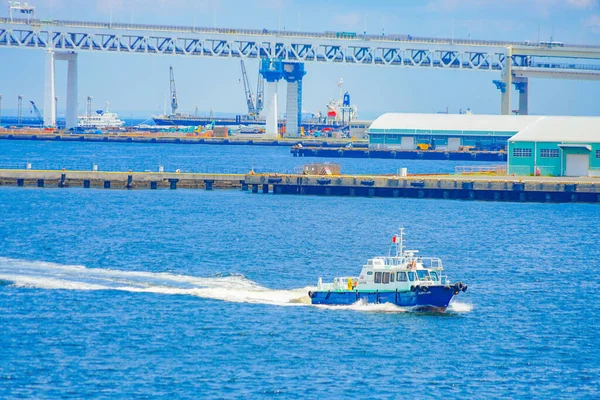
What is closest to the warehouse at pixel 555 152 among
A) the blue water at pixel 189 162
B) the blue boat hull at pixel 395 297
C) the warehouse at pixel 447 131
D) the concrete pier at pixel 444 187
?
the concrete pier at pixel 444 187

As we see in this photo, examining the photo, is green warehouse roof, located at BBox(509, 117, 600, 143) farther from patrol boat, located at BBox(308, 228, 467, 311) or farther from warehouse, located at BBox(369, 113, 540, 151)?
patrol boat, located at BBox(308, 228, 467, 311)

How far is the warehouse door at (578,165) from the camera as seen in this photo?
114312mm

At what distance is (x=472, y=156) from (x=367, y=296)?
4641 inches

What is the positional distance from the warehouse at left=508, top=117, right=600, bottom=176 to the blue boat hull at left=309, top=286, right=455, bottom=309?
205ft

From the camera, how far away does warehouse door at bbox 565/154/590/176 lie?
11431 cm

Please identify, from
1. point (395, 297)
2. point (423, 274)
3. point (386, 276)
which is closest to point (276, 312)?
point (386, 276)

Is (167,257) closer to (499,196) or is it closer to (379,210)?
(379,210)

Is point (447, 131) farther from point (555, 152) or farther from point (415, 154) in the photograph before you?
point (555, 152)

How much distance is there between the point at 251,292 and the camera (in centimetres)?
5897

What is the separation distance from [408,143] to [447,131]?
232 inches

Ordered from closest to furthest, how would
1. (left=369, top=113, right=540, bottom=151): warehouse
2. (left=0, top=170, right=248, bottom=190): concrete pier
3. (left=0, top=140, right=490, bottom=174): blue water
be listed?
(left=0, top=170, right=248, bottom=190): concrete pier → (left=0, top=140, right=490, bottom=174): blue water → (left=369, top=113, right=540, bottom=151): warehouse

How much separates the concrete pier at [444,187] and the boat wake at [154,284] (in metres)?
48.2

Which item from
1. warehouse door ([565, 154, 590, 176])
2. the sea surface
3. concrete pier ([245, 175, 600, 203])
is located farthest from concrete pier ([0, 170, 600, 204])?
the sea surface

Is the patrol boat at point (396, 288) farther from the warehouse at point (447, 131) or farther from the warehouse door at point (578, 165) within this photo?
the warehouse at point (447, 131)
